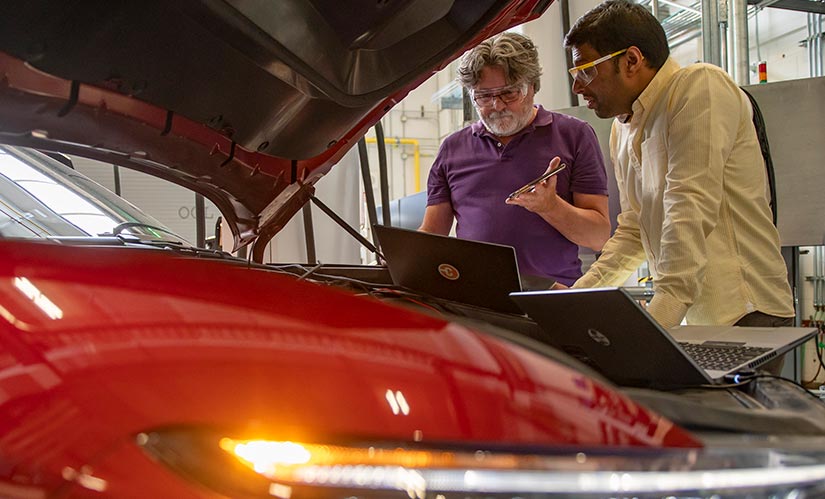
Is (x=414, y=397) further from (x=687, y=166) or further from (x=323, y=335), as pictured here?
(x=687, y=166)

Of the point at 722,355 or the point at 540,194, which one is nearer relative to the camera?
the point at 722,355

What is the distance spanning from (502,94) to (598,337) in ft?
4.62

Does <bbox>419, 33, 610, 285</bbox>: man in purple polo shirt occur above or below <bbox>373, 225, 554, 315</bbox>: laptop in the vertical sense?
above

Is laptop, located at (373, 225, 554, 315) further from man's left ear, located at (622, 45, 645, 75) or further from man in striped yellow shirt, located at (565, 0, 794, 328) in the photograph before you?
man's left ear, located at (622, 45, 645, 75)

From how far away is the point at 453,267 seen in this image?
131 centimetres

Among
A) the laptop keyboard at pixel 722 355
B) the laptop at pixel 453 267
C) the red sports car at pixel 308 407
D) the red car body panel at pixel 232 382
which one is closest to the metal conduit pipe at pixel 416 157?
the laptop at pixel 453 267

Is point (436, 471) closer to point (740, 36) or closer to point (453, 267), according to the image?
point (453, 267)

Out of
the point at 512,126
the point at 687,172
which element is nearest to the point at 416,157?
the point at 512,126

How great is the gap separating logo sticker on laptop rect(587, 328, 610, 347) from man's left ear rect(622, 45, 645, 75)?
1063 millimetres

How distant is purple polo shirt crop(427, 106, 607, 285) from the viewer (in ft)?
7.55

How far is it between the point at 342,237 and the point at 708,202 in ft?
7.31

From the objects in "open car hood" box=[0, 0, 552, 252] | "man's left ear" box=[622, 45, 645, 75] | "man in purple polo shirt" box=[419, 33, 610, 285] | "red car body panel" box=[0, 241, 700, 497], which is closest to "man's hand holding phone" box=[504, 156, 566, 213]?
"man in purple polo shirt" box=[419, 33, 610, 285]

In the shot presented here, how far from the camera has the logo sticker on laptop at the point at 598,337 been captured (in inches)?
39.8

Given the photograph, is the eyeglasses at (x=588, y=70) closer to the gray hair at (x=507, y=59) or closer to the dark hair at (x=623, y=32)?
the dark hair at (x=623, y=32)
